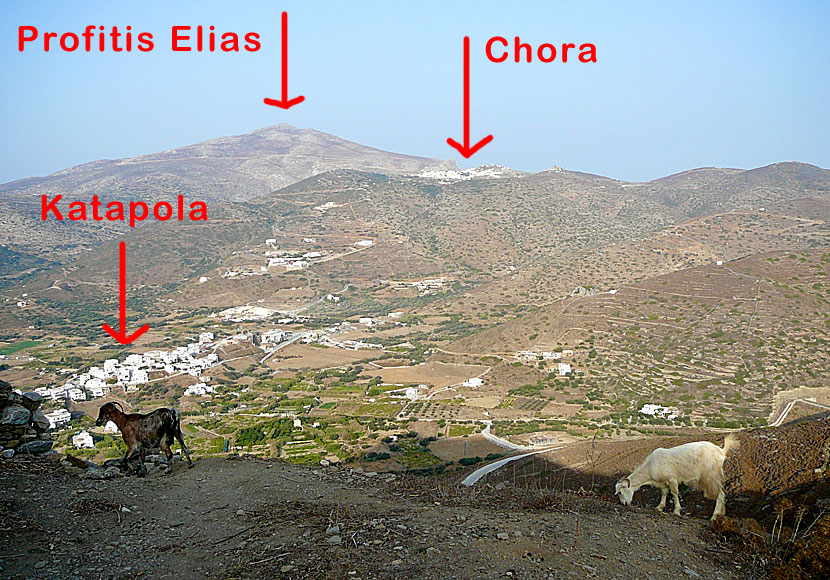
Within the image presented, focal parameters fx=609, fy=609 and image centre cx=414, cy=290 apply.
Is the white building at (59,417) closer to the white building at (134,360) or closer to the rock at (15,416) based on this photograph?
the white building at (134,360)

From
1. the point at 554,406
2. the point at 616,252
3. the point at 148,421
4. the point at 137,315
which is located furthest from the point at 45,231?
the point at 148,421

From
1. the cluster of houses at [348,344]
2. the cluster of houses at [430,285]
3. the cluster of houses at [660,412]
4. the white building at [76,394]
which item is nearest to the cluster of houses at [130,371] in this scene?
the white building at [76,394]

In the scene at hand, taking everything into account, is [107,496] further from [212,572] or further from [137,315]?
[137,315]

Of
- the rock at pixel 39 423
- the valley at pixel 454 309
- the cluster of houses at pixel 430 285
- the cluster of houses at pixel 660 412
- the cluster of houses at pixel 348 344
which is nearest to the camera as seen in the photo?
the rock at pixel 39 423

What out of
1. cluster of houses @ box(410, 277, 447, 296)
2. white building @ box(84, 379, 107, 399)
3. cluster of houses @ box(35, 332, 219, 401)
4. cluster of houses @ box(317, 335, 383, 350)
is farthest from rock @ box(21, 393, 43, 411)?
cluster of houses @ box(410, 277, 447, 296)

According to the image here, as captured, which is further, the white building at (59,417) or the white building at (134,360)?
the white building at (134,360)

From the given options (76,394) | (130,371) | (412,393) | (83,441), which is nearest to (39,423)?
(83,441)

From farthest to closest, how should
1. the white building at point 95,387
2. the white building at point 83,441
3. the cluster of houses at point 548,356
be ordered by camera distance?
1. the white building at point 95,387
2. the cluster of houses at point 548,356
3. the white building at point 83,441
